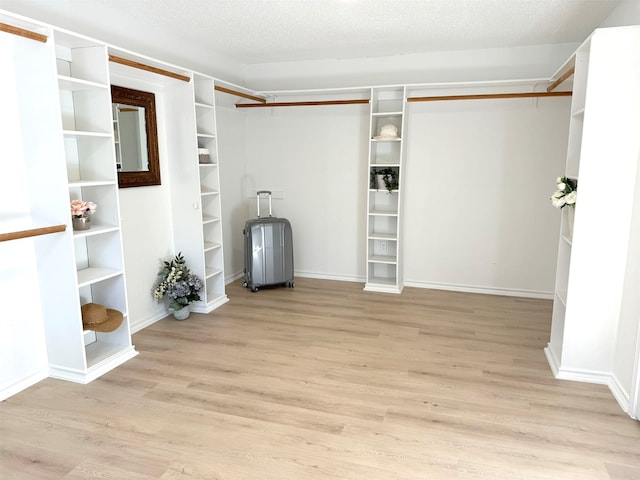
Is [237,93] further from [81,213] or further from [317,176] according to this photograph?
[81,213]

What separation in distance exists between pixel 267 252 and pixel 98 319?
82.2 inches

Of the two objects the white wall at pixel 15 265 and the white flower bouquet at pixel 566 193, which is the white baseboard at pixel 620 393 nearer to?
the white flower bouquet at pixel 566 193

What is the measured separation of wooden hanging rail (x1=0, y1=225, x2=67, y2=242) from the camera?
7.93ft

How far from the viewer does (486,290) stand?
15.9 ft

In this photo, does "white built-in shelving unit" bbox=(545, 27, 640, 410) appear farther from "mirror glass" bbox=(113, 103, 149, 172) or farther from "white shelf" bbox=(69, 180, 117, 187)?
"mirror glass" bbox=(113, 103, 149, 172)

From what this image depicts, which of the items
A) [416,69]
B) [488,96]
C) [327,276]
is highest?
[416,69]

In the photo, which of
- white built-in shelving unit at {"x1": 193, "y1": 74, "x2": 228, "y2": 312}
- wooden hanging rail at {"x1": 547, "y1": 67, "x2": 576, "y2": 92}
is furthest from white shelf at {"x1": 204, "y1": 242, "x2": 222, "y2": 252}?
wooden hanging rail at {"x1": 547, "y1": 67, "x2": 576, "y2": 92}

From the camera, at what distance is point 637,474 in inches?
81.4

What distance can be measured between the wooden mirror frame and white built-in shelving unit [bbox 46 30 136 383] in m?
0.45

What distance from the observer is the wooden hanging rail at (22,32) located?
2291 mm

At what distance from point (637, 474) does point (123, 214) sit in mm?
3670

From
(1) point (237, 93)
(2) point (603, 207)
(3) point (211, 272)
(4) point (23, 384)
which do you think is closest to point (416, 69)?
(1) point (237, 93)

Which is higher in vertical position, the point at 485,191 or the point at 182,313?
the point at 485,191

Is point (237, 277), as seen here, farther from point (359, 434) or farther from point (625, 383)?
point (625, 383)
